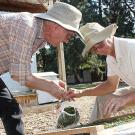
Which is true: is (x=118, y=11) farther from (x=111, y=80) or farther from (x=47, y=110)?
(x=111, y=80)

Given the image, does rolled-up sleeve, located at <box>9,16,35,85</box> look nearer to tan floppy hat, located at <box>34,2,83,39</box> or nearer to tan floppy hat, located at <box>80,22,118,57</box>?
tan floppy hat, located at <box>34,2,83,39</box>

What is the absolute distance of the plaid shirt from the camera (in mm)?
3314

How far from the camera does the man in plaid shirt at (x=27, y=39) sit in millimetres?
3328

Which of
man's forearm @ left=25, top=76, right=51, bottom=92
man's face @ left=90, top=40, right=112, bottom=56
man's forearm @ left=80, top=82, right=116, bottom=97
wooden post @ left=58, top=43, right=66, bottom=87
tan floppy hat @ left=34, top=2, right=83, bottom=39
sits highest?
tan floppy hat @ left=34, top=2, right=83, bottom=39

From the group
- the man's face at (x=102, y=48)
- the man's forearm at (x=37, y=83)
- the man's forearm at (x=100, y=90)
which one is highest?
the man's face at (x=102, y=48)

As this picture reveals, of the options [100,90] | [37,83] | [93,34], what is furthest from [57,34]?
[100,90]

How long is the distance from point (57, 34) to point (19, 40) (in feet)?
1.20

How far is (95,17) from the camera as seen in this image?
35.7 metres

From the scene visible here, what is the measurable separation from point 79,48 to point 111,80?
28414 mm

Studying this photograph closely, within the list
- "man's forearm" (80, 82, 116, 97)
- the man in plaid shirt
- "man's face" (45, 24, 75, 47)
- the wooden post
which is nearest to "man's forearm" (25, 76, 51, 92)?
the man in plaid shirt

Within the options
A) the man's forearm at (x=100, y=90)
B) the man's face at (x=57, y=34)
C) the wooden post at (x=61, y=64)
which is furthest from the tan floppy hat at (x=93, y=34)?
the wooden post at (x=61, y=64)

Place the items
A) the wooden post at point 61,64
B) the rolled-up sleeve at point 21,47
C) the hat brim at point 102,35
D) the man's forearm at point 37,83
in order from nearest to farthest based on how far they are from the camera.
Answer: the rolled-up sleeve at point 21,47, the man's forearm at point 37,83, the hat brim at point 102,35, the wooden post at point 61,64

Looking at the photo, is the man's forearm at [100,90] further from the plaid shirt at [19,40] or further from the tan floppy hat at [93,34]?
the plaid shirt at [19,40]

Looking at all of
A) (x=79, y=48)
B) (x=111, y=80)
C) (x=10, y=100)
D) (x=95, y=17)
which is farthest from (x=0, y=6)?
(x=95, y=17)
